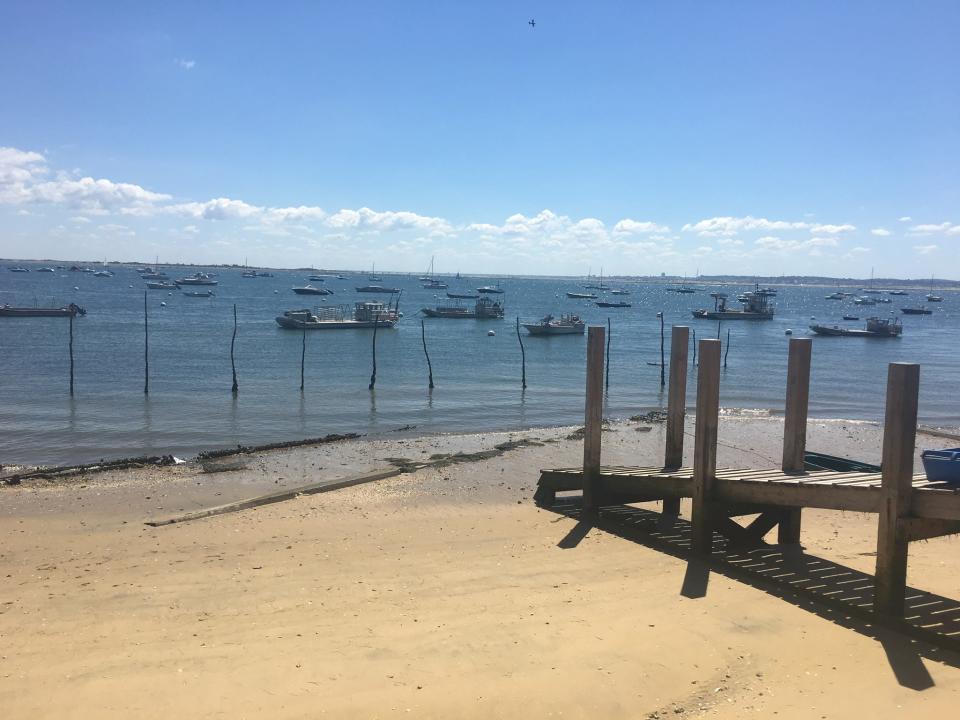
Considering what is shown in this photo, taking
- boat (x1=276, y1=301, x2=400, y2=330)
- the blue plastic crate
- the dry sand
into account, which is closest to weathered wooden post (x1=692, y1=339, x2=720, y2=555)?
the dry sand

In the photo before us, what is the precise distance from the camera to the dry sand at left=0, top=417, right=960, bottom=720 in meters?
6.79

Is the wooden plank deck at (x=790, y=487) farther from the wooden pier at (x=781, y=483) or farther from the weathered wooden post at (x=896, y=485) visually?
the weathered wooden post at (x=896, y=485)

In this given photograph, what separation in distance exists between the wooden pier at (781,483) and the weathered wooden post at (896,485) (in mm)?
11

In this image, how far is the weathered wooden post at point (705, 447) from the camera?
1065 cm

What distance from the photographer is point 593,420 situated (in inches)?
508

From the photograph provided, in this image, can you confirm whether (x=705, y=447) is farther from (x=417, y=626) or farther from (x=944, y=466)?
(x=417, y=626)

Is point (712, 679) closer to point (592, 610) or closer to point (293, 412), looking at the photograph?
point (592, 610)

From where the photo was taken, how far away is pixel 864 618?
335 inches

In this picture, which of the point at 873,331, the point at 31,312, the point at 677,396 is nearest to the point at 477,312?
the point at 873,331

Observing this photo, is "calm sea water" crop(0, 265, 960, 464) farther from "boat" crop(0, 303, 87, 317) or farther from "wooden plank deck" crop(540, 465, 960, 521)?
"wooden plank deck" crop(540, 465, 960, 521)

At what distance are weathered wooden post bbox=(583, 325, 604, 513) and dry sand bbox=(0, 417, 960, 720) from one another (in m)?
0.87

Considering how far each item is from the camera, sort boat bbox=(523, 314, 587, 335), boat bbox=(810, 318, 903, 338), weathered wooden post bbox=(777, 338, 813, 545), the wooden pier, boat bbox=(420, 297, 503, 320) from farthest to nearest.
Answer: boat bbox=(420, 297, 503, 320)
boat bbox=(810, 318, 903, 338)
boat bbox=(523, 314, 587, 335)
weathered wooden post bbox=(777, 338, 813, 545)
the wooden pier

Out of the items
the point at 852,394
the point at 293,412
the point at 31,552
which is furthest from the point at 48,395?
the point at 852,394

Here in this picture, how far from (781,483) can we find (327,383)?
31.0 metres
